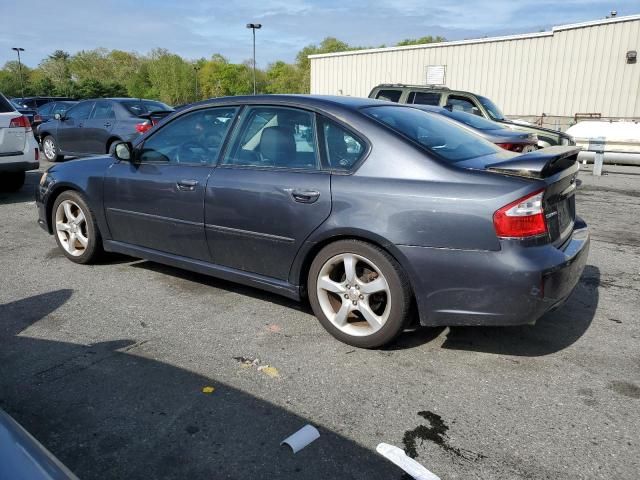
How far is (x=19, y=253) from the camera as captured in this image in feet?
18.3

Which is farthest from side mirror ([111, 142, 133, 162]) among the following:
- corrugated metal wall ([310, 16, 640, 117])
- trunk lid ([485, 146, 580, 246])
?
corrugated metal wall ([310, 16, 640, 117])

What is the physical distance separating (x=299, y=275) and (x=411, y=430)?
1.37 m

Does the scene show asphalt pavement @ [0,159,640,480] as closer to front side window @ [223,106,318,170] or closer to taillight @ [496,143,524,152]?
front side window @ [223,106,318,170]

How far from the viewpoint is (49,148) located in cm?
1362

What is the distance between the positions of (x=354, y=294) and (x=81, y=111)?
11281mm

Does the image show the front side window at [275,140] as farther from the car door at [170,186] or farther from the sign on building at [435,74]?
the sign on building at [435,74]

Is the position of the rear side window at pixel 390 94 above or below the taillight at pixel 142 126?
→ above

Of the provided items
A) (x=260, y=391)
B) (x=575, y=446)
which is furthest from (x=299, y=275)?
(x=575, y=446)

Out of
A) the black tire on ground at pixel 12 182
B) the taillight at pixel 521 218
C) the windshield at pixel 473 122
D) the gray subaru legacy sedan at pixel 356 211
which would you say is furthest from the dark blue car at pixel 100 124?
the taillight at pixel 521 218

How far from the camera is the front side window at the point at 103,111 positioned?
11844 mm

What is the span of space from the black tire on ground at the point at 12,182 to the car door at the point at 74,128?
322 cm

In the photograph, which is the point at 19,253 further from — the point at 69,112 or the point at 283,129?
the point at 69,112

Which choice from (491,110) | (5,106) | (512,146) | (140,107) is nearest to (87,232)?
(5,106)

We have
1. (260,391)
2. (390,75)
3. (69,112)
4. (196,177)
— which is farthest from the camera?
(390,75)
